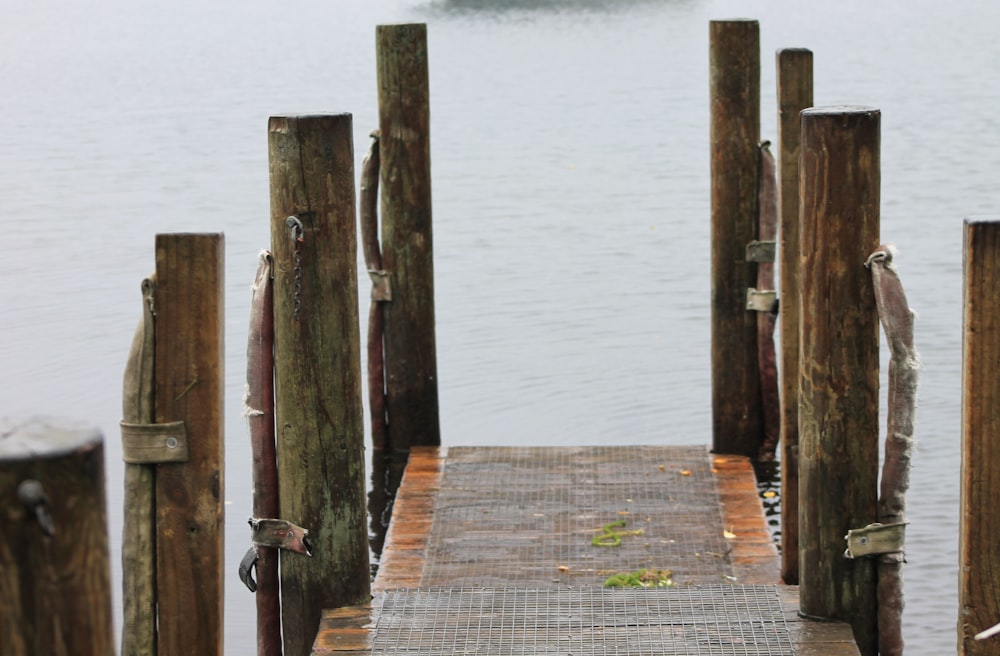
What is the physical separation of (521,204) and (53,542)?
61.0 ft

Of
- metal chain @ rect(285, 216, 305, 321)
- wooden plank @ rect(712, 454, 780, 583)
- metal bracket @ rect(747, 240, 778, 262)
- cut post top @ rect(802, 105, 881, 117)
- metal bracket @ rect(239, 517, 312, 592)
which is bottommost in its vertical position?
wooden plank @ rect(712, 454, 780, 583)

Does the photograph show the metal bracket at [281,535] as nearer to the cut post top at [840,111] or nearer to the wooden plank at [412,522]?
the wooden plank at [412,522]

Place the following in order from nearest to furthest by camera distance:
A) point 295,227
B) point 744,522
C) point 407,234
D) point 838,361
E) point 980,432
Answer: point 980,432, point 838,361, point 295,227, point 744,522, point 407,234

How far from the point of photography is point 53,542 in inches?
108

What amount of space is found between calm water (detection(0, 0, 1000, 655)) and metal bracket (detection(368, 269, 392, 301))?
1.90 meters

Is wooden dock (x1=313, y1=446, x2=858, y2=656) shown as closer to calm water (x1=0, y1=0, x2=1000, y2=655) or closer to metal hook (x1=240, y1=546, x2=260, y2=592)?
metal hook (x1=240, y1=546, x2=260, y2=592)

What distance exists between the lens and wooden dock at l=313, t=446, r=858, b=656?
5629mm

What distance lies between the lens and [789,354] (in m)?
7.08

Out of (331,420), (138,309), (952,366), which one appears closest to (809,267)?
(331,420)

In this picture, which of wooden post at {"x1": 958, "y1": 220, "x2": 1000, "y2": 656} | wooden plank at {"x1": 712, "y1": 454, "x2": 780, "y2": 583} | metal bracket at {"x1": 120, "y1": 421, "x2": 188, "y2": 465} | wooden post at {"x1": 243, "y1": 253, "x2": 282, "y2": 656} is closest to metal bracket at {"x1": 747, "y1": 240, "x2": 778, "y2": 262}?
wooden plank at {"x1": 712, "y1": 454, "x2": 780, "y2": 583}

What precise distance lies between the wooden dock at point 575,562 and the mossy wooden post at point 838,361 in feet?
0.65

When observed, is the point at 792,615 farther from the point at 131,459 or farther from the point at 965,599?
the point at 131,459

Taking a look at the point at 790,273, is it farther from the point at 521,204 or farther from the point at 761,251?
the point at 521,204

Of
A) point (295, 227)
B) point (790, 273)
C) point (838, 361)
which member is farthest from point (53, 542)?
point (790, 273)
